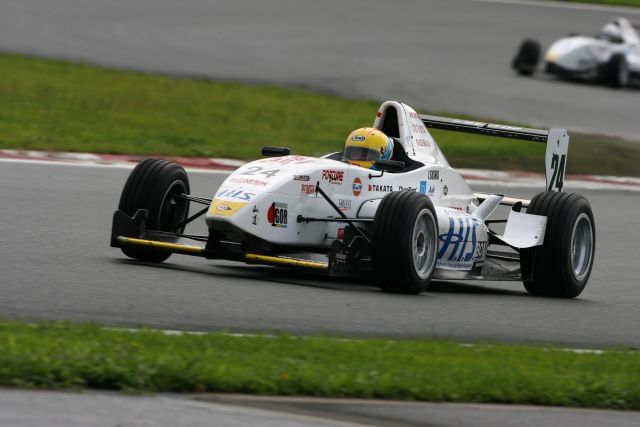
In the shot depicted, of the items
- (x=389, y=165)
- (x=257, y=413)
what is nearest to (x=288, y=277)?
(x=389, y=165)

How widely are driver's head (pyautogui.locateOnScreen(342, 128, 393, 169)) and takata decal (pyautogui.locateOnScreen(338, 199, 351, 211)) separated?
22.6 inches

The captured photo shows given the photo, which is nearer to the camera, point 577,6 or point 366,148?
point 366,148

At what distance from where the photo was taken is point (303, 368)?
22.1ft

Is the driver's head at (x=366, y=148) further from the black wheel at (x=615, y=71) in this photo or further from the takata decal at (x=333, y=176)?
the black wheel at (x=615, y=71)

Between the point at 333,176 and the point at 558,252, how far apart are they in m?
2.04

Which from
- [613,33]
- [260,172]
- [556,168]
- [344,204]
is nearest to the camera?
[260,172]

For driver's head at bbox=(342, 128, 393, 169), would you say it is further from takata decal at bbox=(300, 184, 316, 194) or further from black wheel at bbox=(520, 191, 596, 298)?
Result: black wheel at bbox=(520, 191, 596, 298)

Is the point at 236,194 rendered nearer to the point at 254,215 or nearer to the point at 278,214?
the point at 254,215

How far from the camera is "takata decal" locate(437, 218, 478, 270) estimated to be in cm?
1054

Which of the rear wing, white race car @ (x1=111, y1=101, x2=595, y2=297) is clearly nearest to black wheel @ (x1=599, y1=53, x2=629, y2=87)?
the rear wing

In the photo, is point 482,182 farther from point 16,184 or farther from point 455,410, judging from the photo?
point 455,410

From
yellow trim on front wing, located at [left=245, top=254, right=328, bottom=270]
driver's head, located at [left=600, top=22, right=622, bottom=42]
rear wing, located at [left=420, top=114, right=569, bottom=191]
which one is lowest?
yellow trim on front wing, located at [left=245, top=254, right=328, bottom=270]

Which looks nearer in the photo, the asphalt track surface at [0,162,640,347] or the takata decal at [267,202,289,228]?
the asphalt track surface at [0,162,640,347]

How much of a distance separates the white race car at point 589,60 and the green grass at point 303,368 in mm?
19307
